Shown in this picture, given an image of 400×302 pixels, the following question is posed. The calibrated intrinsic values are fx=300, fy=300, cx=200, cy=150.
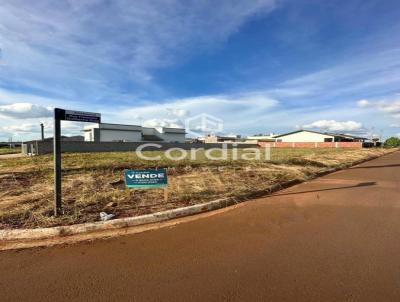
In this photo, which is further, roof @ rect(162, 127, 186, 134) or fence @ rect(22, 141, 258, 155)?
roof @ rect(162, 127, 186, 134)

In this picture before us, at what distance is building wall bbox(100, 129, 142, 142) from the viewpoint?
56881mm

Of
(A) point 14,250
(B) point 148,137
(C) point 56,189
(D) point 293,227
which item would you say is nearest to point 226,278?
(D) point 293,227

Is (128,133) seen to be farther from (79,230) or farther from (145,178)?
(79,230)

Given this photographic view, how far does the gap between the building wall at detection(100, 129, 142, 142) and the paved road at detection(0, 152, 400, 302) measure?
174ft

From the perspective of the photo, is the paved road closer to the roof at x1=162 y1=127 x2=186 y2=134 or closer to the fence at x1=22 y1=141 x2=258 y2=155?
the fence at x1=22 y1=141 x2=258 y2=155

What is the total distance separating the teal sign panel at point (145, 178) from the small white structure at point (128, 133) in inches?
1972

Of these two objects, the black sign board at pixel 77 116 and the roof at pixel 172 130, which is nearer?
the black sign board at pixel 77 116

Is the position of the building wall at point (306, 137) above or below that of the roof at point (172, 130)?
below

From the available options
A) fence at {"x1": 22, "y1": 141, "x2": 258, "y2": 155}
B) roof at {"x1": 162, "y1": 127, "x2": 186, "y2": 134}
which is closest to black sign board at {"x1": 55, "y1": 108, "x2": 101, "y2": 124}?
fence at {"x1": 22, "y1": 141, "x2": 258, "y2": 155}

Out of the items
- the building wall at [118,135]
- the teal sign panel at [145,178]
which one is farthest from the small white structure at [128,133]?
the teal sign panel at [145,178]

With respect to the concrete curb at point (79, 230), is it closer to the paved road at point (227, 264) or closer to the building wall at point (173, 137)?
the paved road at point (227, 264)

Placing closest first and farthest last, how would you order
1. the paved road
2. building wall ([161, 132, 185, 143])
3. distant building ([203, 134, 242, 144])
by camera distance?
the paved road → building wall ([161, 132, 185, 143]) → distant building ([203, 134, 242, 144])

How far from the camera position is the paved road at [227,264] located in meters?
3.16

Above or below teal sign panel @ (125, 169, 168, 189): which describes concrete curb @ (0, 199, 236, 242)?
below
